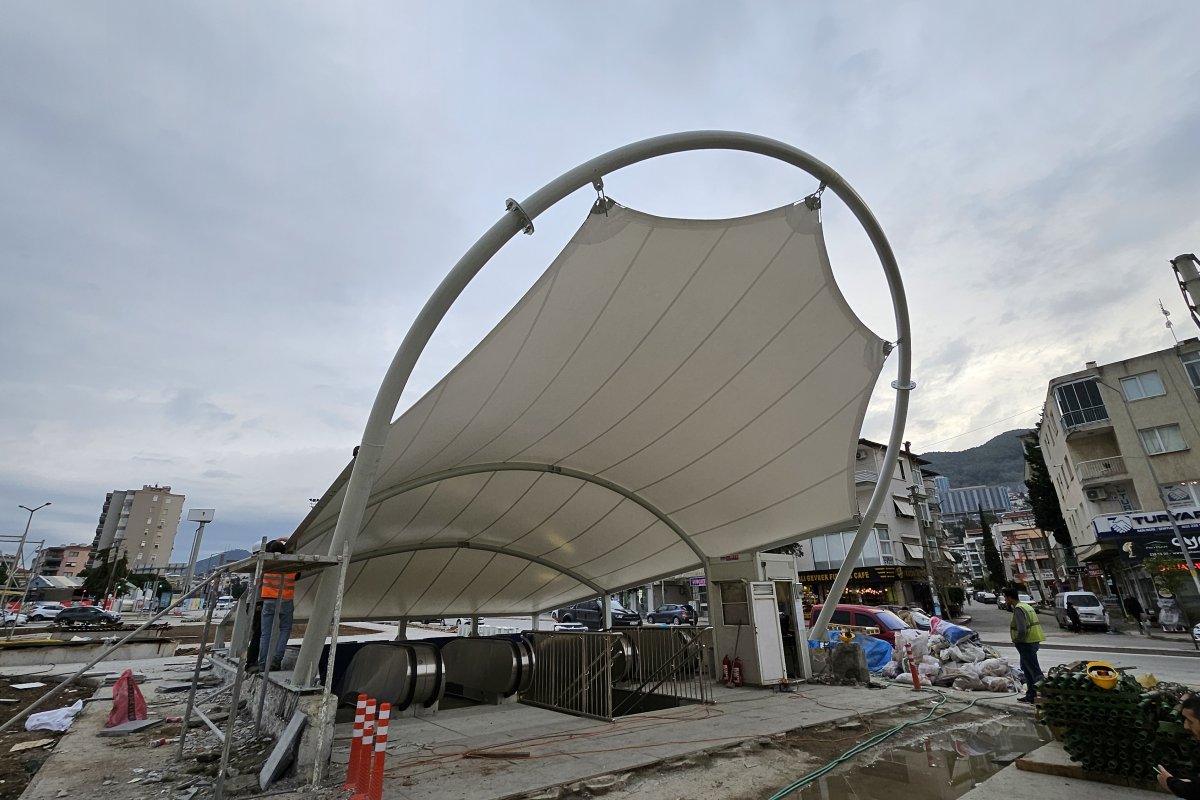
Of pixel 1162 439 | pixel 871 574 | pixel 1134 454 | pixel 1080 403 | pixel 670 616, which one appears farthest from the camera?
pixel 871 574

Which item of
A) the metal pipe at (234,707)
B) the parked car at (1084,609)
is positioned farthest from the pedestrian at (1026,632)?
the parked car at (1084,609)

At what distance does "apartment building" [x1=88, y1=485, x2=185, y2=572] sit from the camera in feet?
306

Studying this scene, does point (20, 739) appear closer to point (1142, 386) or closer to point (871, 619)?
point (871, 619)

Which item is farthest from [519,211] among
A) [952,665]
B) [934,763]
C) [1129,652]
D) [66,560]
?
[66,560]

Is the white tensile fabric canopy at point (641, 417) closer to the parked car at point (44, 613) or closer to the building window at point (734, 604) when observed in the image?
the building window at point (734, 604)

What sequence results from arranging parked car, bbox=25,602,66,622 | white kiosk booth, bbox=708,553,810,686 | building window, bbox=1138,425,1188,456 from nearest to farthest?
white kiosk booth, bbox=708,553,810,686 < building window, bbox=1138,425,1188,456 < parked car, bbox=25,602,66,622

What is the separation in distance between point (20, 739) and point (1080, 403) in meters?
41.0

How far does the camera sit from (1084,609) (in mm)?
23844

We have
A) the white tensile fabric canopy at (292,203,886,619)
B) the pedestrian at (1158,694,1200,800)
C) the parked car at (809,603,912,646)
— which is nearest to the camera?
the pedestrian at (1158,694,1200,800)

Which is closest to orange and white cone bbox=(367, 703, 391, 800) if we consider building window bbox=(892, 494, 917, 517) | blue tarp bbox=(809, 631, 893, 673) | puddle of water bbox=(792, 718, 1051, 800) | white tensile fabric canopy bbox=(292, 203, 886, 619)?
white tensile fabric canopy bbox=(292, 203, 886, 619)

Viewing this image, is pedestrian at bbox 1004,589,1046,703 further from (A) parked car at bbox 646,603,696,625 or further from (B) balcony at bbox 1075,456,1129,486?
(B) balcony at bbox 1075,456,1129,486

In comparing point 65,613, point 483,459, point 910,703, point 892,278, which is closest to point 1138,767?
point 910,703

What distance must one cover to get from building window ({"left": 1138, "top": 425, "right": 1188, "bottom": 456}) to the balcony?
58.3 inches

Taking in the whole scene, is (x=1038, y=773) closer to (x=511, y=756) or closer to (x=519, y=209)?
(x=511, y=756)
